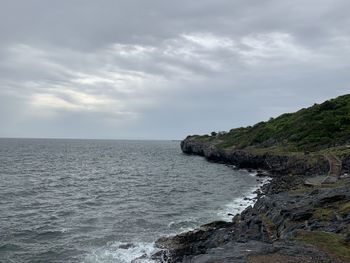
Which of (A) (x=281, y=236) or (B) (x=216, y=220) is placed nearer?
(A) (x=281, y=236)

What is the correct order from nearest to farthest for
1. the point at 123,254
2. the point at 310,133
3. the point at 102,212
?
the point at 123,254 → the point at 102,212 → the point at 310,133

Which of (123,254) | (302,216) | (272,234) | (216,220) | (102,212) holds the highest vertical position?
(302,216)

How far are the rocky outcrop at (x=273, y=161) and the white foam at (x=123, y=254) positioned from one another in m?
34.5

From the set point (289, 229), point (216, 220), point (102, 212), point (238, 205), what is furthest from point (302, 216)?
point (102, 212)

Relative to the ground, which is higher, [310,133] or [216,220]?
[310,133]

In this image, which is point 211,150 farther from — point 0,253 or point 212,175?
point 0,253

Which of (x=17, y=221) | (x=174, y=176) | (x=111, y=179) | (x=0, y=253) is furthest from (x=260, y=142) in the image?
(x=0, y=253)

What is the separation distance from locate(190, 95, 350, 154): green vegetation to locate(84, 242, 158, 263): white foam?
46.0 m

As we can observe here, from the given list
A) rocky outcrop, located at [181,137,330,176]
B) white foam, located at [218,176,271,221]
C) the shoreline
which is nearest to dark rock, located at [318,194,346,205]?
the shoreline

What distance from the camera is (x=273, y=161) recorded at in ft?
282

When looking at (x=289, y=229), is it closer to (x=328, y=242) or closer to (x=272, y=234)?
(x=272, y=234)

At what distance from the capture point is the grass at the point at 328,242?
1850 centimetres

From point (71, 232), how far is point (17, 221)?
740cm

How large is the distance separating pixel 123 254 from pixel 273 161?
59815mm
